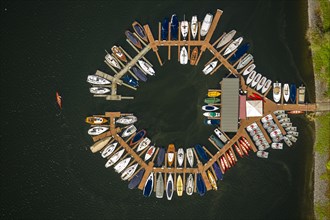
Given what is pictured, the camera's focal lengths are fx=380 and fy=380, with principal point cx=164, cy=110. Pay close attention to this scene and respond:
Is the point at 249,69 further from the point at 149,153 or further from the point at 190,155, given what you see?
the point at 149,153

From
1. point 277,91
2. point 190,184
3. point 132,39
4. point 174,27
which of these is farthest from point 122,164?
point 277,91

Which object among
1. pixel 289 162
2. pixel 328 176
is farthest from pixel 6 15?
pixel 328 176

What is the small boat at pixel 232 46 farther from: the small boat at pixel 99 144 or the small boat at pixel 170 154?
the small boat at pixel 99 144

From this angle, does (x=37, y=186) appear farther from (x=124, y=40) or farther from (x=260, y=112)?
(x=260, y=112)

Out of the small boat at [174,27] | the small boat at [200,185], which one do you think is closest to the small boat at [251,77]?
the small boat at [174,27]

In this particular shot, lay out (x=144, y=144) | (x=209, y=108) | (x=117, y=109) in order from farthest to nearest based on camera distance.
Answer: (x=117, y=109), (x=144, y=144), (x=209, y=108)

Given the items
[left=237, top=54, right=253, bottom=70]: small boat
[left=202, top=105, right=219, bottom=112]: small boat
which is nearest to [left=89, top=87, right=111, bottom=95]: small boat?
[left=202, top=105, right=219, bottom=112]: small boat
